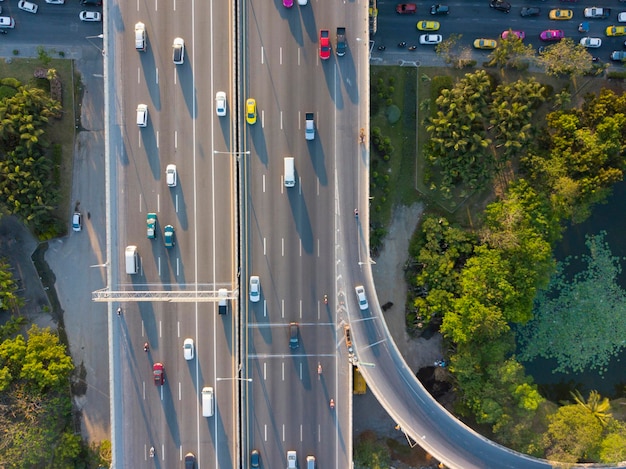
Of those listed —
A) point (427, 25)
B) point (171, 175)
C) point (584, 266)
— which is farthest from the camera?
point (584, 266)

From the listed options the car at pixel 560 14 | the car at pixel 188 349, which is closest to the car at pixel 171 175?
the car at pixel 188 349

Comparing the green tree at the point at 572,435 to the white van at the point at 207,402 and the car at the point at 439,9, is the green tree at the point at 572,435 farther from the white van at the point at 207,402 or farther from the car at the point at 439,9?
the car at the point at 439,9

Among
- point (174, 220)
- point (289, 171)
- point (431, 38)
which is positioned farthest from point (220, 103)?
point (431, 38)

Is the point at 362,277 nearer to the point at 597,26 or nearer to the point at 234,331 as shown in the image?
the point at 234,331

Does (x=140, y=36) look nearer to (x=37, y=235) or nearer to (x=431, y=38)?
(x=37, y=235)

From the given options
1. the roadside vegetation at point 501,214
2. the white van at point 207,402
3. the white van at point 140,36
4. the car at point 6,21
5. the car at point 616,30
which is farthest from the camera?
the car at point 616,30

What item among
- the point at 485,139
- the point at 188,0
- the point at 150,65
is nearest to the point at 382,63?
the point at 485,139
